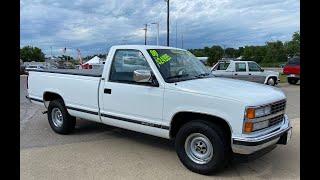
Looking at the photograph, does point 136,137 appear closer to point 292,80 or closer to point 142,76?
point 142,76

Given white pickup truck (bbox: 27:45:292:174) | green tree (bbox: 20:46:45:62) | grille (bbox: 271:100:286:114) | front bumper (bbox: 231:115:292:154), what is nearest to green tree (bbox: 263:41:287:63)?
green tree (bbox: 20:46:45:62)

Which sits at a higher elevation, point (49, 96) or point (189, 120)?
point (49, 96)

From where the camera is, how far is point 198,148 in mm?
5434

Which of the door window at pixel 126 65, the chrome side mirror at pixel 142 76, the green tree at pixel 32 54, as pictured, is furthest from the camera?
the green tree at pixel 32 54

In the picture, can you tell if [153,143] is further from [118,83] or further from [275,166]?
[275,166]

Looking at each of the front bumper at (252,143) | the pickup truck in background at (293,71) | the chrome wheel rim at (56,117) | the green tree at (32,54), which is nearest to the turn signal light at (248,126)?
the front bumper at (252,143)

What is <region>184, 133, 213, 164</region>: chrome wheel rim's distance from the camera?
17.4 ft

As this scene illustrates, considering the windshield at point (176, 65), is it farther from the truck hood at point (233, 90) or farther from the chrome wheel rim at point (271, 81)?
the chrome wheel rim at point (271, 81)

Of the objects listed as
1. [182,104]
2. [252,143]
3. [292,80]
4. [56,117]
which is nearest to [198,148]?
[182,104]

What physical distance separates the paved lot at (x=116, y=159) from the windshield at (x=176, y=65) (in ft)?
4.40

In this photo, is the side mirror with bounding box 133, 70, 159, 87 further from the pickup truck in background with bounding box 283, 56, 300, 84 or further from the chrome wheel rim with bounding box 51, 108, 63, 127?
the pickup truck in background with bounding box 283, 56, 300, 84

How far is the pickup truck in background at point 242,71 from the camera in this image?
21719 millimetres

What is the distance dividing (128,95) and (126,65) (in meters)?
0.63
